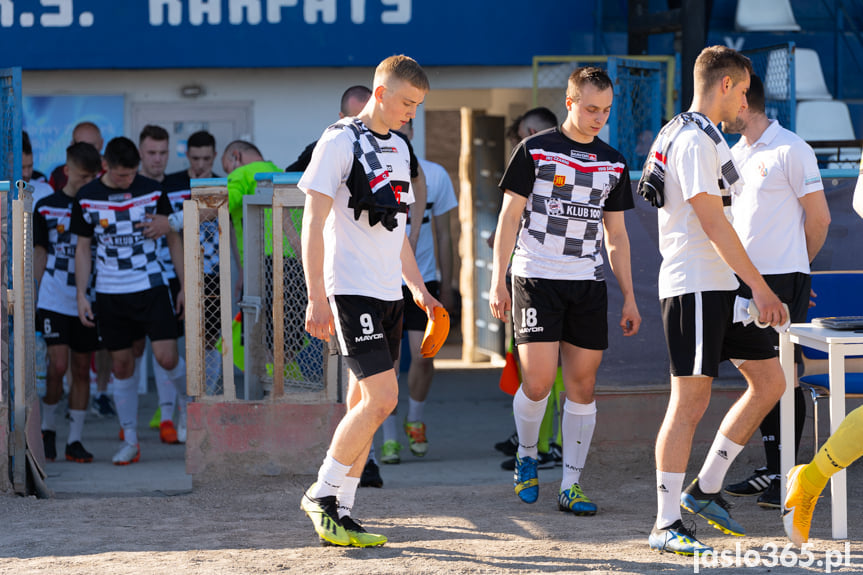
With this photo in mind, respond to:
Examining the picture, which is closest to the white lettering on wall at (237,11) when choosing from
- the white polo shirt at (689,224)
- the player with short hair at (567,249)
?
the player with short hair at (567,249)

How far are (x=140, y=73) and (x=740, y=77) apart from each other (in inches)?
269

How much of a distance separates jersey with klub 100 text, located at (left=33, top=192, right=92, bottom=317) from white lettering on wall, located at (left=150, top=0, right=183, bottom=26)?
3085 mm

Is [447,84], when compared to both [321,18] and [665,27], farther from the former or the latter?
[665,27]

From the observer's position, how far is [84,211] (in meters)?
6.74

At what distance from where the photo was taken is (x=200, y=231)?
231 inches

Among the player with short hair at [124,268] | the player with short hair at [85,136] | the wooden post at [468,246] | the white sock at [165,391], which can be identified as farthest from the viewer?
the wooden post at [468,246]

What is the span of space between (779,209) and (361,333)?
78.2 inches

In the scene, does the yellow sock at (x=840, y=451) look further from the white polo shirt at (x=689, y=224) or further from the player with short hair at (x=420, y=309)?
the player with short hair at (x=420, y=309)

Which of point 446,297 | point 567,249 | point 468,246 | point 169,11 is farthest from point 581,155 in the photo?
point 468,246

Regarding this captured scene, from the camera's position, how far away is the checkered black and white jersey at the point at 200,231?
6.06 meters

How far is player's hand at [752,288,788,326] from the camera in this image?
4.24m

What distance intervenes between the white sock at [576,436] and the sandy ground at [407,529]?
0.62ft

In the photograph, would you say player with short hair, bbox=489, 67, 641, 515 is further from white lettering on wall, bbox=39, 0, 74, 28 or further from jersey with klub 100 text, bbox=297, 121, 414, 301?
white lettering on wall, bbox=39, 0, 74, 28

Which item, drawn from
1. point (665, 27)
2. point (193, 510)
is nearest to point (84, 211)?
point (193, 510)
